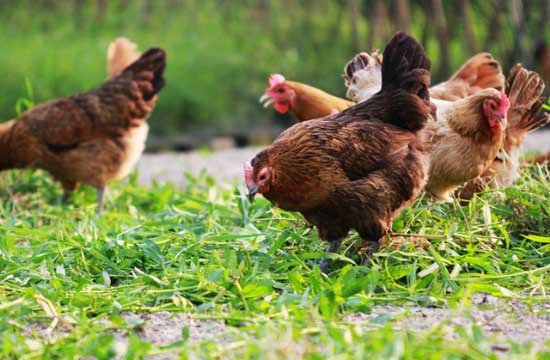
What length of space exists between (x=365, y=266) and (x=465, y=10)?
21.0ft

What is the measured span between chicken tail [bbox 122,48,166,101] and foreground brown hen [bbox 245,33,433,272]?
285 centimetres

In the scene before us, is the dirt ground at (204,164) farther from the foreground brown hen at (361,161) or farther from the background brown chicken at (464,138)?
the foreground brown hen at (361,161)

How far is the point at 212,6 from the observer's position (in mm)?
14820

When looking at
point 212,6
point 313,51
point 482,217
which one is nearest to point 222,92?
point 313,51

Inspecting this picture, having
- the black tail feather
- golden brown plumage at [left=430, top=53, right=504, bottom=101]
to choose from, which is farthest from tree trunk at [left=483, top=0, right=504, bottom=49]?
the black tail feather

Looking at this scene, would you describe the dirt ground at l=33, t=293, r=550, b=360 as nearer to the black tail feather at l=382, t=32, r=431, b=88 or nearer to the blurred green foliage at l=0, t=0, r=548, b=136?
the black tail feather at l=382, t=32, r=431, b=88

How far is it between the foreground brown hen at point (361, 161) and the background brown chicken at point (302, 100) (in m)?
1.46

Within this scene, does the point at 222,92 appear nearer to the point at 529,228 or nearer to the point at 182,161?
the point at 182,161

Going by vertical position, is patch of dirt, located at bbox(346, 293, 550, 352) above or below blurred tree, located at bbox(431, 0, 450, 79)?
below

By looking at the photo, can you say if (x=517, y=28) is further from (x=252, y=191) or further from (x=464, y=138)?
(x=252, y=191)

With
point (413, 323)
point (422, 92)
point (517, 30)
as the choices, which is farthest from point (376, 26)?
point (413, 323)

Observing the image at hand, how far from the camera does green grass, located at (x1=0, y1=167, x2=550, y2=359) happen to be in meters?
2.84

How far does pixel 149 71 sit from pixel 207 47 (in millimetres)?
6194

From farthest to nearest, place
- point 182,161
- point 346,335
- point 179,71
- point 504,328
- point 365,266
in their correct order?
point 179,71
point 182,161
point 365,266
point 504,328
point 346,335
